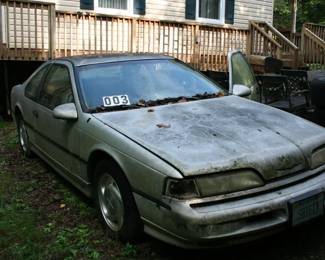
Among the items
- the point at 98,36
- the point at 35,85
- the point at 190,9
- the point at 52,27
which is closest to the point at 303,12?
the point at 190,9

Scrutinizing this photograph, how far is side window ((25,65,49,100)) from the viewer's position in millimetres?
6070

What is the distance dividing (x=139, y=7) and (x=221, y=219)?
10.9 metres

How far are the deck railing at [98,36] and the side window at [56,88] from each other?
433 cm

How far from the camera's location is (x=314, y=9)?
38031mm

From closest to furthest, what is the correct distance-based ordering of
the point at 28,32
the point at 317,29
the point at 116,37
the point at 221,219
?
1. the point at 221,219
2. the point at 28,32
3. the point at 116,37
4. the point at 317,29

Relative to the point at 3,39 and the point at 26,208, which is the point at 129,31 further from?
the point at 26,208

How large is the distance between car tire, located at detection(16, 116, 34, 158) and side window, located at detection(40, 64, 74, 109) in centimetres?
104

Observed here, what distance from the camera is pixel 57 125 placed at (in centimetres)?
506

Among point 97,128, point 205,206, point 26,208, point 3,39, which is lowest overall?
point 26,208

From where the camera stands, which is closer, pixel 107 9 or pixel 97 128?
pixel 97 128

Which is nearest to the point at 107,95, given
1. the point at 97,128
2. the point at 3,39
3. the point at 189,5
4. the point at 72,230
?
the point at 97,128

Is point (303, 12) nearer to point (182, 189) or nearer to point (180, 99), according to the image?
point (180, 99)

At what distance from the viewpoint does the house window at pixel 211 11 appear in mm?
15414

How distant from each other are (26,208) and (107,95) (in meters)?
1.43
